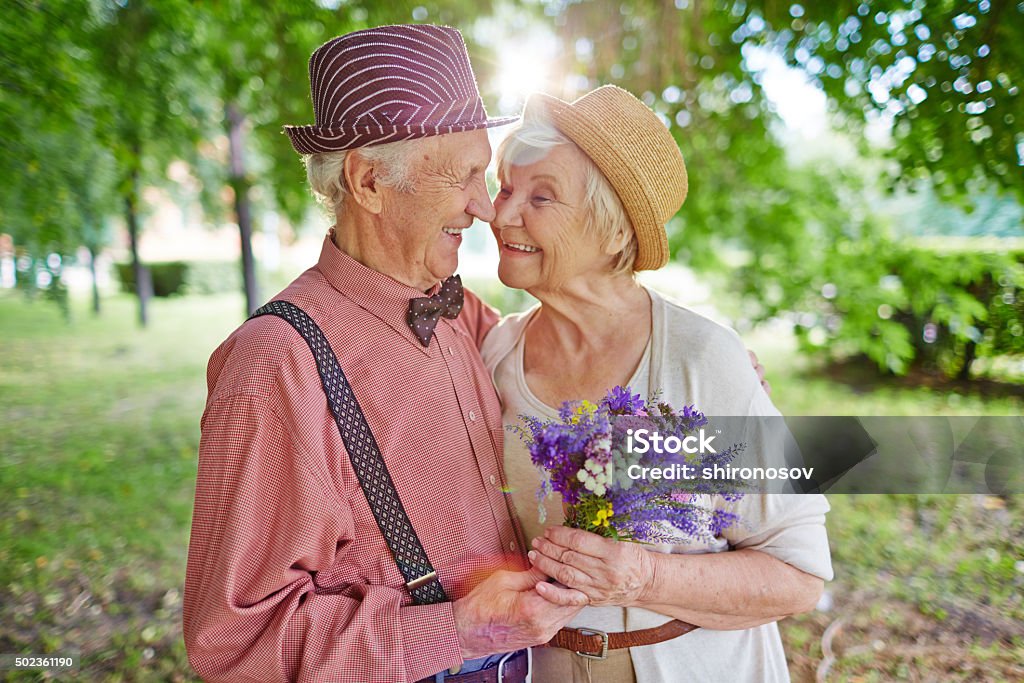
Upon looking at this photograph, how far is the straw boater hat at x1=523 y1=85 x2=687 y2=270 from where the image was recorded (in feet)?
6.87

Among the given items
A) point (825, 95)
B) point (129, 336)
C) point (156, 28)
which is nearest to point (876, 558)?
point (825, 95)

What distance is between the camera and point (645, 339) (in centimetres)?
219

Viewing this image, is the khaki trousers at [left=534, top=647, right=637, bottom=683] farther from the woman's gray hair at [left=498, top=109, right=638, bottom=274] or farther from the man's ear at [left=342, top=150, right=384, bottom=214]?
the man's ear at [left=342, top=150, right=384, bottom=214]

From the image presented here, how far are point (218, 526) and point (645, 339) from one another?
127 cm

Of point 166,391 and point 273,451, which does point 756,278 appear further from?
point 166,391

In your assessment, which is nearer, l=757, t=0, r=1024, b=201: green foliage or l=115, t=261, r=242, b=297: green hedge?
l=757, t=0, r=1024, b=201: green foliage

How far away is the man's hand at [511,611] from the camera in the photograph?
1.71 meters

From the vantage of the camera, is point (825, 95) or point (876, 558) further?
point (876, 558)

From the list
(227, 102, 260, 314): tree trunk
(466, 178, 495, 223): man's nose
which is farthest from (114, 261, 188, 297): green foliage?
(466, 178, 495, 223): man's nose

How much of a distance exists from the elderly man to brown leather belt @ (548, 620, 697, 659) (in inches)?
7.2

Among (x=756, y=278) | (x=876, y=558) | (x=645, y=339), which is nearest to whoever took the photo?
(x=645, y=339)

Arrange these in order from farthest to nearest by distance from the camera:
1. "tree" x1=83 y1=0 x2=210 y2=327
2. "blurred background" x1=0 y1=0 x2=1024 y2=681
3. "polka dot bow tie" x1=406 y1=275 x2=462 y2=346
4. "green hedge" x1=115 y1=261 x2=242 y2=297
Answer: "green hedge" x1=115 y1=261 x2=242 y2=297, "tree" x1=83 y1=0 x2=210 y2=327, "blurred background" x1=0 y1=0 x2=1024 y2=681, "polka dot bow tie" x1=406 y1=275 x2=462 y2=346

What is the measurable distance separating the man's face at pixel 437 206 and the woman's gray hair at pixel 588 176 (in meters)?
0.14

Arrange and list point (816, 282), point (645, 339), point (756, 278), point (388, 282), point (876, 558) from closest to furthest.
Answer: point (388, 282), point (645, 339), point (876, 558), point (816, 282), point (756, 278)
